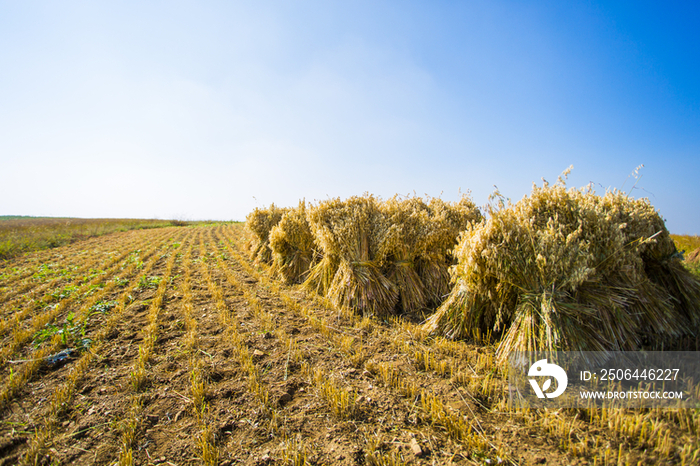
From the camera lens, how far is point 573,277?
10.7ft

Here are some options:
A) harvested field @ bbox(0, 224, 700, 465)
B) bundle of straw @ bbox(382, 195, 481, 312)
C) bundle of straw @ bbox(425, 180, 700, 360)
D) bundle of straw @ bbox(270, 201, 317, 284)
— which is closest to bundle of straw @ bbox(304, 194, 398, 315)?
bundle of straw @ bbox(382, 195, 481, 312)

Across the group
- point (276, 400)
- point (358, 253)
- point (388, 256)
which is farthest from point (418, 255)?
point (276, 400)

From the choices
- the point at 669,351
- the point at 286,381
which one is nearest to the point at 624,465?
the point at 669,351

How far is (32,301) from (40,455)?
6.85 m

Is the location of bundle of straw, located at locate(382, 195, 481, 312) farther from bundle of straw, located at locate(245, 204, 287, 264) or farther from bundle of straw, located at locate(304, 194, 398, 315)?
bundle of straw, located at locate(245, 204, 287, 264)

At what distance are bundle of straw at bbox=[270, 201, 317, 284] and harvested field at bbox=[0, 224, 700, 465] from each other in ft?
8.71

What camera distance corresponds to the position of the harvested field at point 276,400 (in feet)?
7.75

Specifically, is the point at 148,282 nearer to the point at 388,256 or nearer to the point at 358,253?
the point at 358,253

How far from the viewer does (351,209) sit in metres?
6.38

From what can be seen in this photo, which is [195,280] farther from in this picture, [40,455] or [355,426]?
[355,426]

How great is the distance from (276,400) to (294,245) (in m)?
5.95

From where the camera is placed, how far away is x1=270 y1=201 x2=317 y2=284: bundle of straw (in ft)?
27.8

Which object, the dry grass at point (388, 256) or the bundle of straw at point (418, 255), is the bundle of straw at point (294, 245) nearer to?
the dry grass at point (388, 256)

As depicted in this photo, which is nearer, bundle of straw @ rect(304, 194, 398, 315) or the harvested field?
the harvested field
